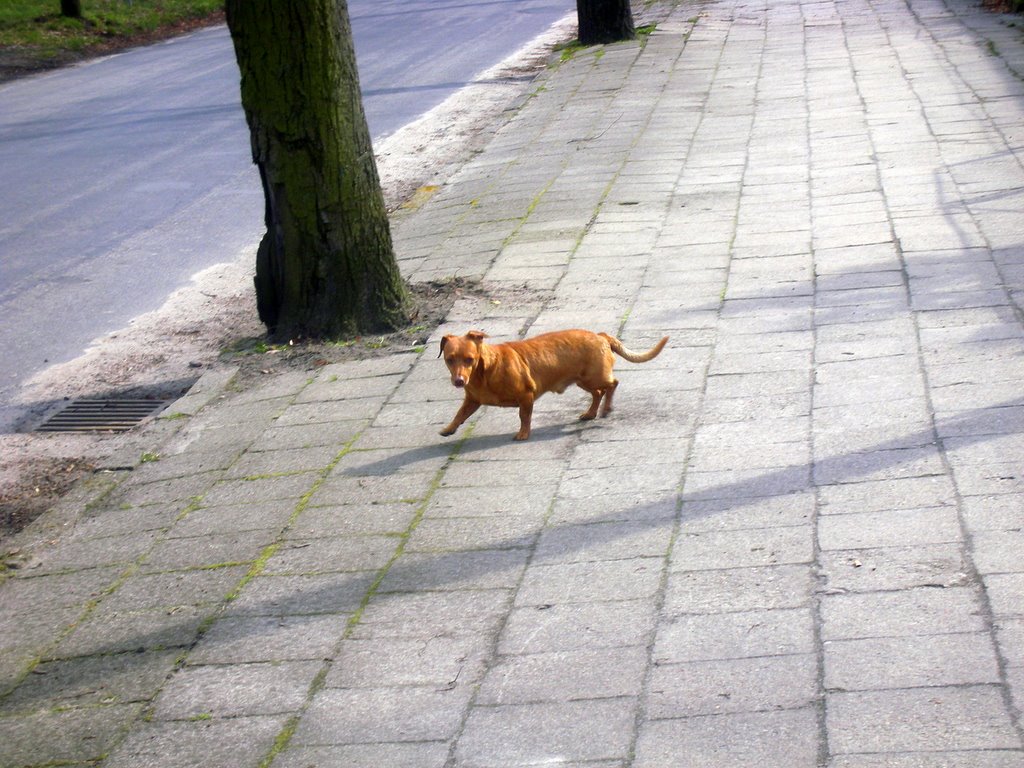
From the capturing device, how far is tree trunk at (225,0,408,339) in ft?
23.5

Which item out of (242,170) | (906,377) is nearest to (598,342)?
(906,377)

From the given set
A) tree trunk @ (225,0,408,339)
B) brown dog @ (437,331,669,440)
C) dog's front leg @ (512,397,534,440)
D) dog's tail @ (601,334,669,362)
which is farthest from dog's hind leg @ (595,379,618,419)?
tree trunk @ (225,0,408,339)

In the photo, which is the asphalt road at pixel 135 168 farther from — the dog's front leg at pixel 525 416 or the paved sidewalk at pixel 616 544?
the dog's front leg at pixel 525 416

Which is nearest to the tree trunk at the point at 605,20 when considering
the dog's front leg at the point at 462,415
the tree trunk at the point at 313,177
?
the tree trunk at the point at 313,177

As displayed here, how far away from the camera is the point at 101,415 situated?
712cm

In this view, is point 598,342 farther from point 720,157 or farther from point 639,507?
point 720,157

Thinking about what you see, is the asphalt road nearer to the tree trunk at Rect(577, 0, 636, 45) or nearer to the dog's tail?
the tree trunk at Rect(577, 0, 636, 45)

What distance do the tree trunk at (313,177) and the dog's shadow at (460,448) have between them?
1.99 m

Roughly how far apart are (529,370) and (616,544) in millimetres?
1307

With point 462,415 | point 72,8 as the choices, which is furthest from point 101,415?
point 72,8

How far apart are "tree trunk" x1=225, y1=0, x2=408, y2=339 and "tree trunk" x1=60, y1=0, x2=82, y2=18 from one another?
A: 2145cm

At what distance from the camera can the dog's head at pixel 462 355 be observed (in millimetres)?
5289

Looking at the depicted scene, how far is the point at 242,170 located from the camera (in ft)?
42.7

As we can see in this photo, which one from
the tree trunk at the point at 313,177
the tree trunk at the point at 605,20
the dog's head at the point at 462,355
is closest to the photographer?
the dog's head at the point at 462,355
